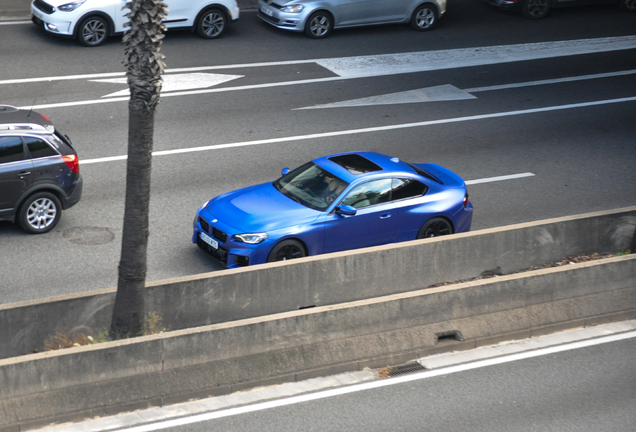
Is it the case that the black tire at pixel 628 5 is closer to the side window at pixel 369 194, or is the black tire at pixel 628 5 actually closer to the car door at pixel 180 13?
the car door at pixel 180 13

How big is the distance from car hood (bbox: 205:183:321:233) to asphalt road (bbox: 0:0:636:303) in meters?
0.85

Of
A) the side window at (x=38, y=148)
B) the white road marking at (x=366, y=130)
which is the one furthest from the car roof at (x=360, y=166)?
the side window at (x=38, y=148)

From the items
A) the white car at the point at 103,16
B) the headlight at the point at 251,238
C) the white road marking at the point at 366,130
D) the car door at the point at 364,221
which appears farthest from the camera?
the white car at the point at 103,16

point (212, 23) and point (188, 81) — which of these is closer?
point (188, 81)

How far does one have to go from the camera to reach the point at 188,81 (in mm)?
18750

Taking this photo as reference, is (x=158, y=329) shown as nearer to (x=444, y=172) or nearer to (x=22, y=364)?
(x=22, y=364)

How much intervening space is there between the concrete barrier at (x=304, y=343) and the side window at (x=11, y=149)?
5.01m

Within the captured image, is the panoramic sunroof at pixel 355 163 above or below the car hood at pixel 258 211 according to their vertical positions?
above

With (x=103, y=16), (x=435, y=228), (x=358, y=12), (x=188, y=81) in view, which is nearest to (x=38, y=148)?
(x=435, y=228)

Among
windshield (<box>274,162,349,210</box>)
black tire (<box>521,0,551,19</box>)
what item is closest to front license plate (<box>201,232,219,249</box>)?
windshield (<box>274,162,349,210</box>)

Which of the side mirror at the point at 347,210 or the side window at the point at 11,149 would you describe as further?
the side window at the point at 11,149

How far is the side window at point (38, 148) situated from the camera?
469 inches

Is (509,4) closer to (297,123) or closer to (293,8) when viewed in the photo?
(293,8)

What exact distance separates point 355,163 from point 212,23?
10.7 metres
